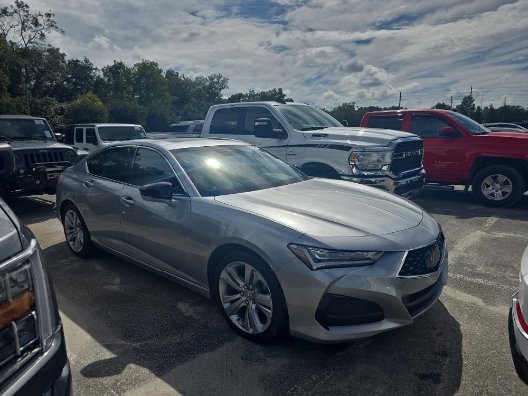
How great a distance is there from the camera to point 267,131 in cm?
679

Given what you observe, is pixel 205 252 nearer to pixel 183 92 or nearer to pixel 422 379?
pixel 422 379

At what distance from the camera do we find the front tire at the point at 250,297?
272 cm

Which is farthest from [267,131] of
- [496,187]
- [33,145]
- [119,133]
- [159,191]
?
[119,133]

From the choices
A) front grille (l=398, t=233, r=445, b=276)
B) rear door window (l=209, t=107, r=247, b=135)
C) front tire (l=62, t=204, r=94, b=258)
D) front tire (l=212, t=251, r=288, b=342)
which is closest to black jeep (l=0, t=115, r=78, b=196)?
front tire (l=62, t=204, r=94, b=258)

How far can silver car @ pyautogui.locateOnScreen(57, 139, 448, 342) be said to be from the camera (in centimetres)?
253

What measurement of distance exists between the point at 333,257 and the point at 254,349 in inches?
38.4

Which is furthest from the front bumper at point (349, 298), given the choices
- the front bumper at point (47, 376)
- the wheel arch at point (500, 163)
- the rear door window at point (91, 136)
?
the rear door window at point (91, 136)

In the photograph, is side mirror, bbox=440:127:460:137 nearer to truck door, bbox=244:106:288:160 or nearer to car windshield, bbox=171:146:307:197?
truck door, bbox=244:106:288:160

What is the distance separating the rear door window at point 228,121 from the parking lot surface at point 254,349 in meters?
4.09

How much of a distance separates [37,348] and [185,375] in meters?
1.35

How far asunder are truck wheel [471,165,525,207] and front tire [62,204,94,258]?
7.12 m

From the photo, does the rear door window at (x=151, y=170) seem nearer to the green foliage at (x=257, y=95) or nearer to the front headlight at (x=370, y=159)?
the front headlight at (x=370, y=159)

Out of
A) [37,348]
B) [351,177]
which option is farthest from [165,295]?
[351,177]

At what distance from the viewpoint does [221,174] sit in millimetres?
3648
